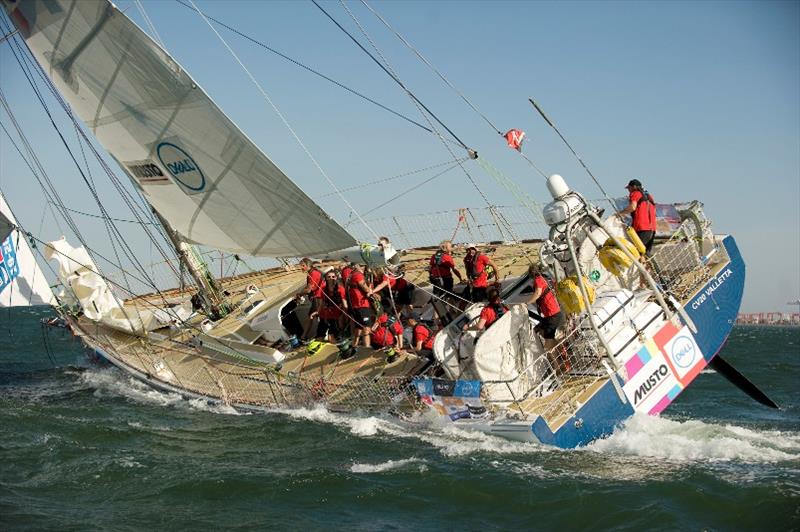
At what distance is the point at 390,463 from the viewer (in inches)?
390

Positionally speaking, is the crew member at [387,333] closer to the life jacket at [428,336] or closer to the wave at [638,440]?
the life jacket at [428,336]

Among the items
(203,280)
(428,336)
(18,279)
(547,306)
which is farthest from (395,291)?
(18,279)

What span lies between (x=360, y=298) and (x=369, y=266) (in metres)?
1.11

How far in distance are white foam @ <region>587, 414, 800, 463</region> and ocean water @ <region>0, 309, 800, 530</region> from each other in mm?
22

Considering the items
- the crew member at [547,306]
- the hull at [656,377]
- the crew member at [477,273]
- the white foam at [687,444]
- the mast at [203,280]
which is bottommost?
the white foam at [687,444]

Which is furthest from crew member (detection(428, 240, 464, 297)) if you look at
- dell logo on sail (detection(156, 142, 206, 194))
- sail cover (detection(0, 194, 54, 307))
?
sail cover (detection(0, 194, 54, 307))

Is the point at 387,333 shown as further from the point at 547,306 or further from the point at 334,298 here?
the point at 547,306

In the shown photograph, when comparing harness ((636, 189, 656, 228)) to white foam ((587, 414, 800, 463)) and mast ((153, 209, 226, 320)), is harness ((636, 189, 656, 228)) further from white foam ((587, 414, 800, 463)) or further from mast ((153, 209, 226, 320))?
mast ((153, 209, 226, 320))

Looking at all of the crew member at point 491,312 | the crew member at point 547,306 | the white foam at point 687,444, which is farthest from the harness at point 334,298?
the white foam at point 687,444

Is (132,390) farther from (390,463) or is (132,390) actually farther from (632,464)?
(632,464)

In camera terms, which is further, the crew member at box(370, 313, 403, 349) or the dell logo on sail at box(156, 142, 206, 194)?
the dell logo on sail at box(156, 142, 206, 194)

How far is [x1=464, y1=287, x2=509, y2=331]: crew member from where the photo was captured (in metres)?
11.0

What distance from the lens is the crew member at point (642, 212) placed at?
38.9ft

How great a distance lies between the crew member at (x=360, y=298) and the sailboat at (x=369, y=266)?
0.36 m
